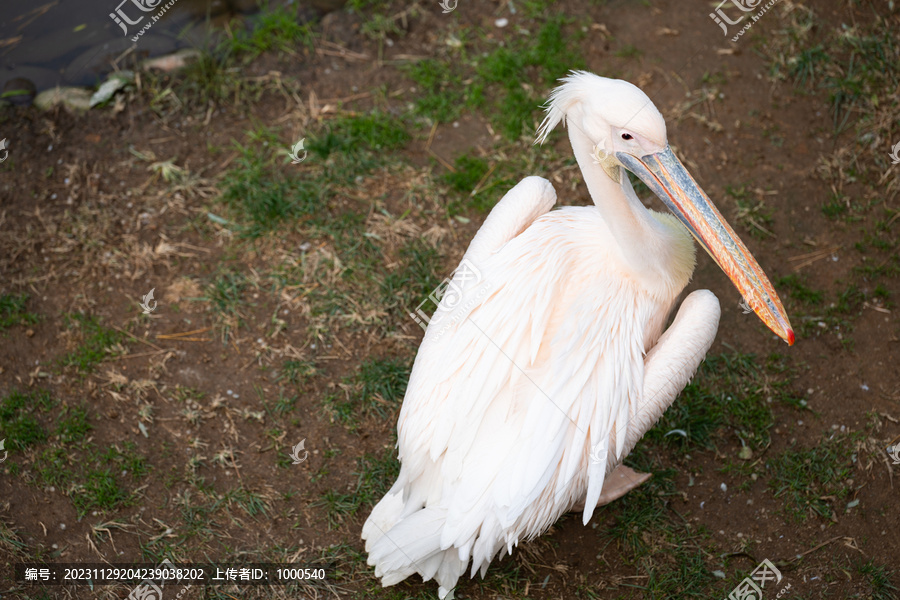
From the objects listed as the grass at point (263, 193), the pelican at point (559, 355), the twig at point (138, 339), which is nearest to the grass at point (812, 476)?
the pelican at point (559, 355)

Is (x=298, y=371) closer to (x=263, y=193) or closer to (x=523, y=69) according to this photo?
(x=263, y=193)

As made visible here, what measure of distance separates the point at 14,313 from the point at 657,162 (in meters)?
3.55

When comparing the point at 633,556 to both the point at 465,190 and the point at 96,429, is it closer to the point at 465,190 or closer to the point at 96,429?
the point at 465,190

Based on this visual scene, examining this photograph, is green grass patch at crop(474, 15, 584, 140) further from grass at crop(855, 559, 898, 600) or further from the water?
grass at crop(855, 559, 898, 600)

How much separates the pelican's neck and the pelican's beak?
135 millimetres

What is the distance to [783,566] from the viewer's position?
323 centimetres

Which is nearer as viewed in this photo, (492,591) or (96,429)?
(492,591)

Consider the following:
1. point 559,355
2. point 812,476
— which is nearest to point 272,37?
point 559,355

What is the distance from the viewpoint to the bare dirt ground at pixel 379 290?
10.9ft

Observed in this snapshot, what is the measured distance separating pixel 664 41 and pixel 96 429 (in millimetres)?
4350

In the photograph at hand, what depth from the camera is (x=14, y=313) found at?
12.9 feet

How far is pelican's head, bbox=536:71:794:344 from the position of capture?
2.61m

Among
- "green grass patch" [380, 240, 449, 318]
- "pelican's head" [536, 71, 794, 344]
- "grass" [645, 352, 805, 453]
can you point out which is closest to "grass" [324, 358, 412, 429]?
"green grass patch" [380, 240, 449, 318]

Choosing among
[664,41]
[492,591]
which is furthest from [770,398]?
[664,41]
